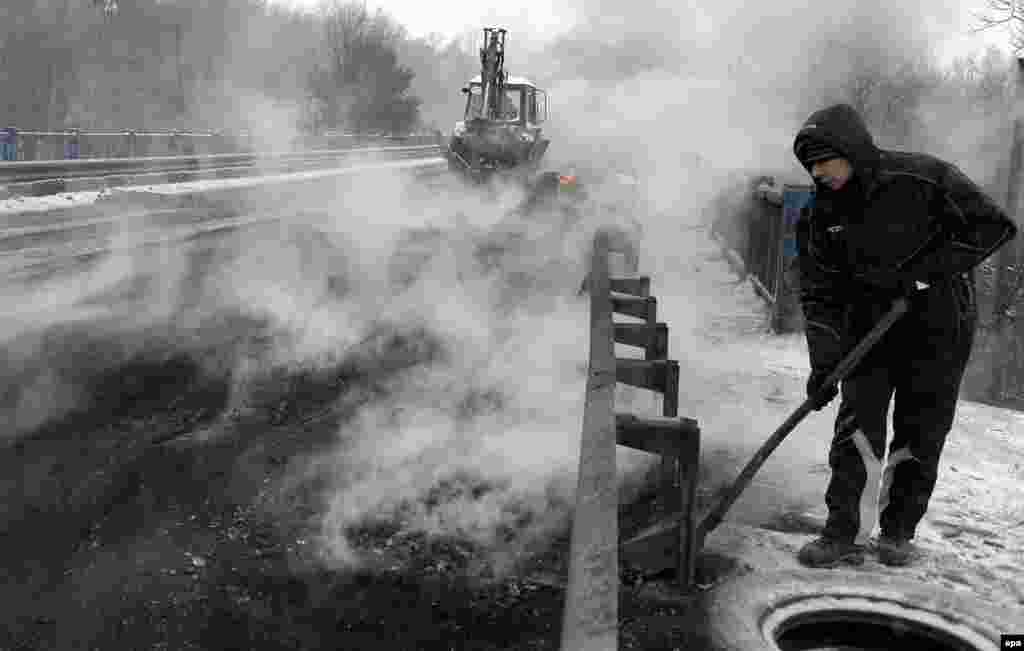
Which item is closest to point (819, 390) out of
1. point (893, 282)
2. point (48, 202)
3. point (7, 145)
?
point (893, 282)

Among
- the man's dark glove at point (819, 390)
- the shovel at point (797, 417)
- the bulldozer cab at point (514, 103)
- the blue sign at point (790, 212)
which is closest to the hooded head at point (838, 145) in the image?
the shovel at point (797, 417)

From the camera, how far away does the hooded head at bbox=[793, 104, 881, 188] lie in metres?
3.22

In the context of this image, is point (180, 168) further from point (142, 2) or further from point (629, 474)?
point (142, 2)

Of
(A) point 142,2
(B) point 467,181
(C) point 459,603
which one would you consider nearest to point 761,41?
(B) point 467,181

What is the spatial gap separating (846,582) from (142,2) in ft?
172

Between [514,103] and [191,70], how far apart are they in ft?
114

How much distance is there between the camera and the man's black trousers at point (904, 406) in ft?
11.0

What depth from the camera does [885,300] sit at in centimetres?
342

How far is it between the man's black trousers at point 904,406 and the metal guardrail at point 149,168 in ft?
52.8

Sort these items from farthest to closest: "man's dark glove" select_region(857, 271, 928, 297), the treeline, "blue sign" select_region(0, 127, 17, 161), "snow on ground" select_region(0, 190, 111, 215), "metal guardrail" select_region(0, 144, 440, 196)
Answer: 1. the treeline
2. "blue sign" select_region(0, 127, 17, 161)
3. "metal guardrail" select_region(0, 144, 440, 196)
4. "snow on ground" select_region(0, 190, 111, 215)
5. "man's dark glove" select_region(857, 271, 928, 297)

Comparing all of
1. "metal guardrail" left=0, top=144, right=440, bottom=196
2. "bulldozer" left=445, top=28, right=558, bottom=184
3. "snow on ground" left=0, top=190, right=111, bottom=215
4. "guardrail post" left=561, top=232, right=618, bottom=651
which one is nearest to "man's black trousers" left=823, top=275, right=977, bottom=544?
"guardrail post" left=561, top=232, right=618, bottom=651

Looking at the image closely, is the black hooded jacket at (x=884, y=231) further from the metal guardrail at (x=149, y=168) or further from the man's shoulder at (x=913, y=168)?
the metal guardrail at (x=149, y=168)

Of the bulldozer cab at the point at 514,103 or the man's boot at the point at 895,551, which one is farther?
the bulldozer cab at the point at 514,103

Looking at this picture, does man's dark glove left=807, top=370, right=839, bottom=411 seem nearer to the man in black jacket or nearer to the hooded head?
the man in black jacket
